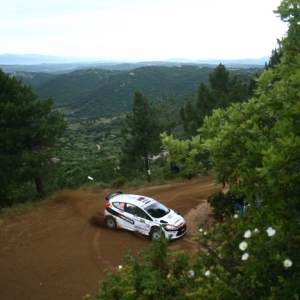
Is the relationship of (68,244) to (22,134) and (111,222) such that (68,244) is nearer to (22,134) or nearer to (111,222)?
(111,222)

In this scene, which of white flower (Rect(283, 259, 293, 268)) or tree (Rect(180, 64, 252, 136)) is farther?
tree (Rect(180, 64, 252, 136))

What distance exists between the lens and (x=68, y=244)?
1273 cm

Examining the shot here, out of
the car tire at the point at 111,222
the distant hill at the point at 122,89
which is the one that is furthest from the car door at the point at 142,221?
the distant hill at the point at 122,89

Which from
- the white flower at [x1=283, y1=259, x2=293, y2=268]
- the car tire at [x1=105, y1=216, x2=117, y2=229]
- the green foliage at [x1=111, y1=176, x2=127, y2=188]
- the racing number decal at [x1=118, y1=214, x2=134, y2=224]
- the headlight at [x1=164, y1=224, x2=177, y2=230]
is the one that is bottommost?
the green foliage at [x1=111, y1=176, x2=127, y2=188]

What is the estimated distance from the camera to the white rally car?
12367mm

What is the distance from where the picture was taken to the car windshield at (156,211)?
12.7 meters

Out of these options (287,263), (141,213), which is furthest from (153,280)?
(141,213)

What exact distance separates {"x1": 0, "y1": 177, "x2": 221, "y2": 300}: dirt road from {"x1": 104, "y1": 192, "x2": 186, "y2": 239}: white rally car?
14.4 inches

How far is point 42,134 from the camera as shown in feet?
60.2

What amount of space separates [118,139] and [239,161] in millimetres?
72529

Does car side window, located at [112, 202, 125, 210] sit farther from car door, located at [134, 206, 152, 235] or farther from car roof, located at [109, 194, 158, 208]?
car door, located at [134, 206, 152, 235]

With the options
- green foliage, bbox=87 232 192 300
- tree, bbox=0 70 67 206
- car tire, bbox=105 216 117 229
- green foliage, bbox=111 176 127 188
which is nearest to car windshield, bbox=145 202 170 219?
car tire, bbox=105 216 117 229

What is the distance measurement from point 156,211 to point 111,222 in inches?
80.4

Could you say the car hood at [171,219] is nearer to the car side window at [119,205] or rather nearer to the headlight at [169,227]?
the headlight at [169,227]
